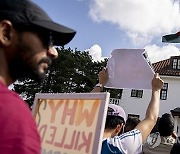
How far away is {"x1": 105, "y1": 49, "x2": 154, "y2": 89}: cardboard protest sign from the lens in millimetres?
2799

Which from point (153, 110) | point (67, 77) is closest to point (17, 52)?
point (153, 110)

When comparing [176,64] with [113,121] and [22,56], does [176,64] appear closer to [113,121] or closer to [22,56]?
[113,121]

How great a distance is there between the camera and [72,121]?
7.42ft

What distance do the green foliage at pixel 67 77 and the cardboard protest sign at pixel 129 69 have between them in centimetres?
3907

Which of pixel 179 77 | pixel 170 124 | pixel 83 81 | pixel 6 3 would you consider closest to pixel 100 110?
pixel 6 3

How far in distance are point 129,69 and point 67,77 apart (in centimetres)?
4158

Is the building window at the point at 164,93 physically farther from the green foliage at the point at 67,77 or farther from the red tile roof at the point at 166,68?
the green foliage at the point at 67,77

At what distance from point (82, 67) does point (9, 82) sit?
150ft

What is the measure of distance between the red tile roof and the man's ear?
106 ft

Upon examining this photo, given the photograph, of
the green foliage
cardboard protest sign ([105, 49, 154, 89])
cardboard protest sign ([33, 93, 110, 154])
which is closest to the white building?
the green foliage

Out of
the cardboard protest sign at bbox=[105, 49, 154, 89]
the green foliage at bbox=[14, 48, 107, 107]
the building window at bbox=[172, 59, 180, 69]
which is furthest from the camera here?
the green foliage at bbox=[14, 48, 107, 107]

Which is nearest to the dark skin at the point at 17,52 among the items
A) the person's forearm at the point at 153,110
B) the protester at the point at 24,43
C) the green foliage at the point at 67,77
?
the protester at the point at 24,43

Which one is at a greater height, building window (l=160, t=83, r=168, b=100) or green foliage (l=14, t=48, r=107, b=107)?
green foliage (l=14, t=48, r=107, b=107)

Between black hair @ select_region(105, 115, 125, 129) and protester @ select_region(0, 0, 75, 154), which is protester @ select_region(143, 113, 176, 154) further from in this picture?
protester @ select_region(0, 0, 75, 154)
